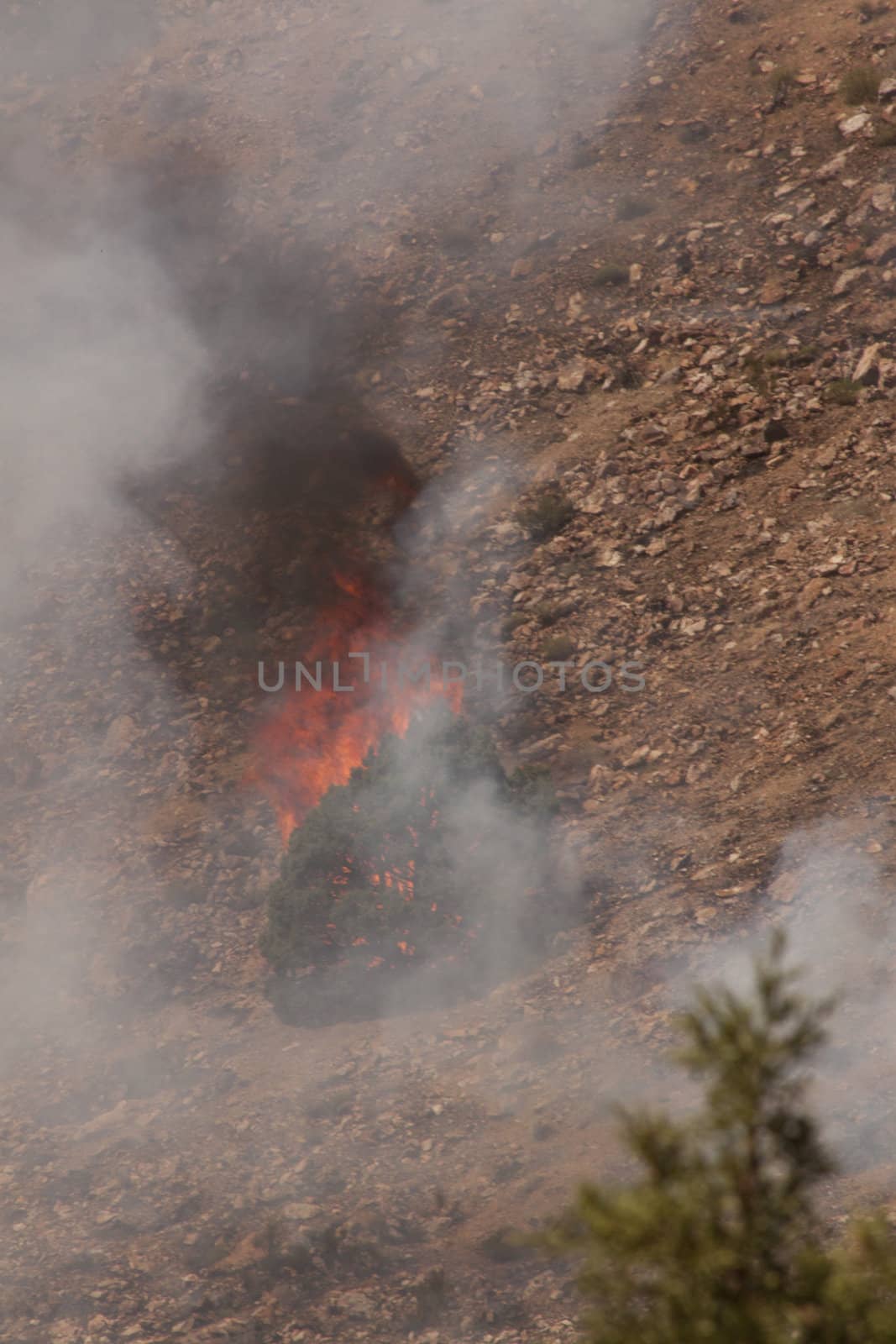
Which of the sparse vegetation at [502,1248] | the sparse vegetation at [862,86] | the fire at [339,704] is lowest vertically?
the sparse vegetation at [502,1248]

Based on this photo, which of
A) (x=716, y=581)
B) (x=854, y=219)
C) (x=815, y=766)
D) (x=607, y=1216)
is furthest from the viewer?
(x=854, y=219)

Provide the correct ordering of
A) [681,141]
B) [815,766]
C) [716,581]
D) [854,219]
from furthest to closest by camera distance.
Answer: [681,141], [854,219], [716,581], [815,766]

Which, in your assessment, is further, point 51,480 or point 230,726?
point 51,480

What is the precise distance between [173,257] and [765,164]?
38.7 feet

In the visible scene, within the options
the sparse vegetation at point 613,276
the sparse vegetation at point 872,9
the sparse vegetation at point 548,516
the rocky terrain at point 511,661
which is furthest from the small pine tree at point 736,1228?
the sparse vegetation at point 872,9

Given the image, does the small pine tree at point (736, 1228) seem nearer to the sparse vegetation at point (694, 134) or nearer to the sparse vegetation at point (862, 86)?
the sparse vegetation at point (862, 86)

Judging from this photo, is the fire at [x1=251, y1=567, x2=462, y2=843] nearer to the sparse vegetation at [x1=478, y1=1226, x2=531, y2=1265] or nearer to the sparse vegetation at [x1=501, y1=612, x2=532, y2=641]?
the sparse vegetation at [x1=501, y1=612, x2=532, y2=641]

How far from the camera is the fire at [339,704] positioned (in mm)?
15484

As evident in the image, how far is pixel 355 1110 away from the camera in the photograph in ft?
37.7

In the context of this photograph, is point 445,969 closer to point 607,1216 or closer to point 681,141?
point 607,1216

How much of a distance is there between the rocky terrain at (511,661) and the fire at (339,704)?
46 cm

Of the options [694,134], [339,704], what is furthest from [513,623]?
[694,134]

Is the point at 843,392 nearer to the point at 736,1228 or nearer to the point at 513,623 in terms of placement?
the point at 513,623

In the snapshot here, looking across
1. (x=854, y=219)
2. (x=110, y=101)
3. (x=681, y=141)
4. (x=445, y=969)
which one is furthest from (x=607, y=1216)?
(x=110, y=101)
